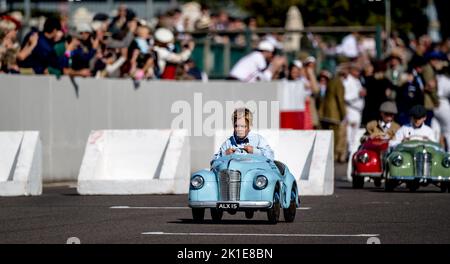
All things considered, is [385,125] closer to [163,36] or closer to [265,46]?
[163,36]

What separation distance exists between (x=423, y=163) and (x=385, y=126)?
110 inches

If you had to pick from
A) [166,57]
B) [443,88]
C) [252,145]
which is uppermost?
[166,57]

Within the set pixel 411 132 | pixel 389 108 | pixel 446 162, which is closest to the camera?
pixel 446 162

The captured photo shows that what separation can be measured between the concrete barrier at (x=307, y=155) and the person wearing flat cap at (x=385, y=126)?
7.75 feet

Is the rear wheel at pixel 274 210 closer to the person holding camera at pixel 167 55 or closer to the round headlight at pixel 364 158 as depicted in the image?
the round headlight at pixel 364 158

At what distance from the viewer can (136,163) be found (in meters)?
22.7

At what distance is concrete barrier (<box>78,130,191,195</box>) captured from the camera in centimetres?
2217

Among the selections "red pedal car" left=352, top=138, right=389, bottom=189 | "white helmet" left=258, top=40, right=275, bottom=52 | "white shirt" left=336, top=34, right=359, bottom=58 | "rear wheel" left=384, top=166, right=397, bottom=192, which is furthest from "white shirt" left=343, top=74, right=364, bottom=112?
"rear wheel" left=384, top=166, right=397, bottom=192

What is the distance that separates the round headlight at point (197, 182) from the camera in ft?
54.1

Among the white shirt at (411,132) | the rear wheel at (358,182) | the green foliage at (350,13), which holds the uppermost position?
the green foliage at (350,13)

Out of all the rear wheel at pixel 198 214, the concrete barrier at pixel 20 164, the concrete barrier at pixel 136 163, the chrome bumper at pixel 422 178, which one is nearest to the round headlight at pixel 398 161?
the chrome bumper at pixel 422 178

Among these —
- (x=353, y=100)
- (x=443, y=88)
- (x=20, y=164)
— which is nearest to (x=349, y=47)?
(x=353, y=100)

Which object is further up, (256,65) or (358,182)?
(256,65)

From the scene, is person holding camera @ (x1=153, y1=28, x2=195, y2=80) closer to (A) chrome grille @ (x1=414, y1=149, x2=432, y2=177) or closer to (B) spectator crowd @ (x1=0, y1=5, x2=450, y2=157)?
(B) spectator crowd @ (x1=0, y1=5, x2=450, y2=157)
